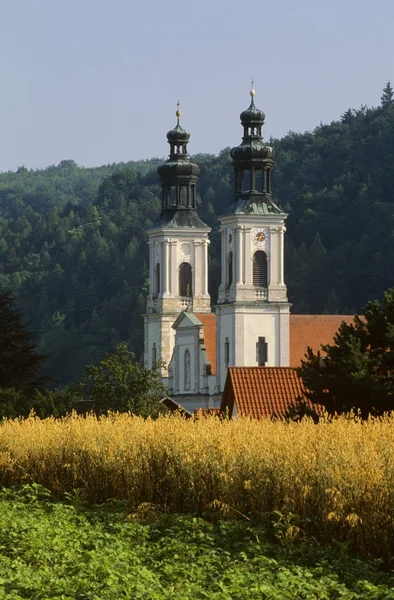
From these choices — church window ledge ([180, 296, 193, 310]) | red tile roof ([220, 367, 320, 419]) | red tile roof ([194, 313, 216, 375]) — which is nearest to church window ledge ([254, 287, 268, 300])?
red tile roof ([194, 313, 216, 375])

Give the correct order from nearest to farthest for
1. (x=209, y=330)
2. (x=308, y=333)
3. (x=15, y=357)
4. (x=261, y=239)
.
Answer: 1. (x=15, y=357)
2. (x=261, y=239)
3. (x=308, y=333)
4. (x=209, y=330)

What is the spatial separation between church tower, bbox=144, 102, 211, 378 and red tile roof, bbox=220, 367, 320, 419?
52347 millimetres

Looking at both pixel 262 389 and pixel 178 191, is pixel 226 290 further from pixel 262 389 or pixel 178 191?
A: pixel 262 389

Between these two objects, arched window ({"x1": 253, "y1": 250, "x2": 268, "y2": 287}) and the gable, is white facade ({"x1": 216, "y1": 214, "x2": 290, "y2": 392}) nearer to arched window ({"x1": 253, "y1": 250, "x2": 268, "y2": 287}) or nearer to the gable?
arched window ({"x1": 253, "y1": 250, "x2": 268, "y2": 287})

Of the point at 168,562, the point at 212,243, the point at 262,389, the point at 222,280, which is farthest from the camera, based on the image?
the point at 212,243

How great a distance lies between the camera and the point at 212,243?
14825 centimetres

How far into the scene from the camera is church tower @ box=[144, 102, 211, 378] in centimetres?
9975

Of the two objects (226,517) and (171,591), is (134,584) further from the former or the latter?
(226,517)

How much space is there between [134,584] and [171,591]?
364 mm

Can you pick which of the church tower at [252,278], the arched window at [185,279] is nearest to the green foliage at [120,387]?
the church tower at [252,278]

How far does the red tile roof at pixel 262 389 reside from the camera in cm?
4481

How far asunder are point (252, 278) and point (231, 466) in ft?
231

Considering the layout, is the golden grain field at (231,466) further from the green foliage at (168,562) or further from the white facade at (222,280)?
the white facade at (222,280)

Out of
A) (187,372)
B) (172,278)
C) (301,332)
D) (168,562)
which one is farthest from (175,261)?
(168,562)
